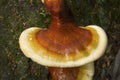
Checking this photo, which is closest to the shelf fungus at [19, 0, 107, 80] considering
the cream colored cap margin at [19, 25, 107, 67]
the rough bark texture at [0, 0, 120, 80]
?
the cream colored cap margin at [19, 25, 107, 67]

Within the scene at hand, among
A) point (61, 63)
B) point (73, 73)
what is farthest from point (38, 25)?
point (61, 63)

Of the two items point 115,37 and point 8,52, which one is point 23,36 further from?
point 115,37

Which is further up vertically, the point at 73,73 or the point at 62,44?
the point at 62,44

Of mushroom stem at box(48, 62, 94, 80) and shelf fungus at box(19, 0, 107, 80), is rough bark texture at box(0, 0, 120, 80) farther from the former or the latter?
shelf fungus at box(19, 0, 107, 80)

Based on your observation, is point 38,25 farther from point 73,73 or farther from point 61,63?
point 61,63

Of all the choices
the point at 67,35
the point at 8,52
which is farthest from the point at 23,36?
the point at 8,52
